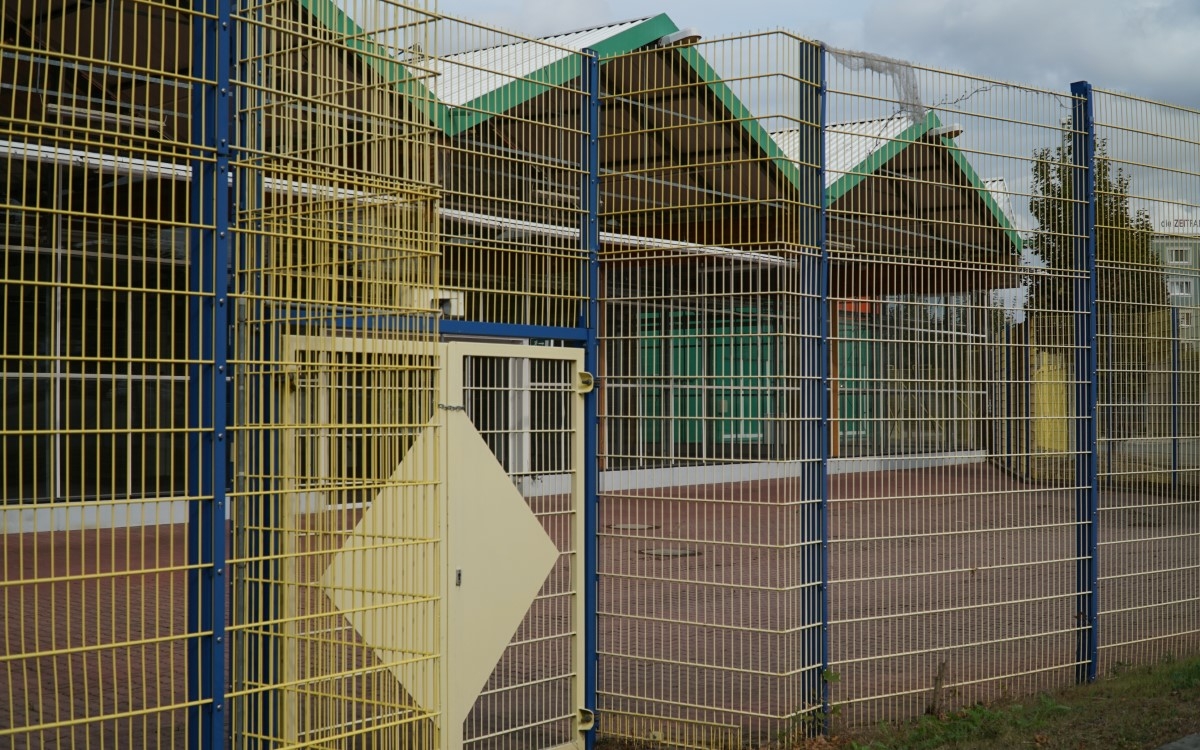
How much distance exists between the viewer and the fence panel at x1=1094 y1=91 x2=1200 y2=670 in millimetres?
7898

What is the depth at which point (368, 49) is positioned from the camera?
518 cm

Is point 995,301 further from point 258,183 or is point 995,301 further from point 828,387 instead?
point 258,183

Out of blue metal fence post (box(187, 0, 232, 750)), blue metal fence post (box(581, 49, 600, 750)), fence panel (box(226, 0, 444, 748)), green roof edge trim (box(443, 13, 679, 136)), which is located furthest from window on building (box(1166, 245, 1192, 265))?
blue metal fence post (box(187, 0, 232, 750))

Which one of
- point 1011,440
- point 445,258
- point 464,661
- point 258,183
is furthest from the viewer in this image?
point 1011,440

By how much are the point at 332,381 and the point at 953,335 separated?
11.9 feet

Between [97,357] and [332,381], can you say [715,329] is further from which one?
[97,357]

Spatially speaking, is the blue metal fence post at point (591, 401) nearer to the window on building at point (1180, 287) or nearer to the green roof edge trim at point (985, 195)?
the green roof edge trim at point (985, 195)

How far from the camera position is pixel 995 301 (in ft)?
23.5

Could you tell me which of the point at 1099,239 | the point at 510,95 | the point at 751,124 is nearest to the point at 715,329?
the point at 751,124

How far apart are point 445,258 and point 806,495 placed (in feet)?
7.05

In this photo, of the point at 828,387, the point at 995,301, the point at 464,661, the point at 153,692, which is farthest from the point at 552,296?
the point at 153,692

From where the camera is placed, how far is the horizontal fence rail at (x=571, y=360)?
180 inches

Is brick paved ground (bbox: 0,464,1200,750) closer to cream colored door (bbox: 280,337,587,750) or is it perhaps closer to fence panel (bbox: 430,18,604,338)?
cream colored door (bbox: 280,337,587,750)

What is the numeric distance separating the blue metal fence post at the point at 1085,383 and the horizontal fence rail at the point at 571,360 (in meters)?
0.02
